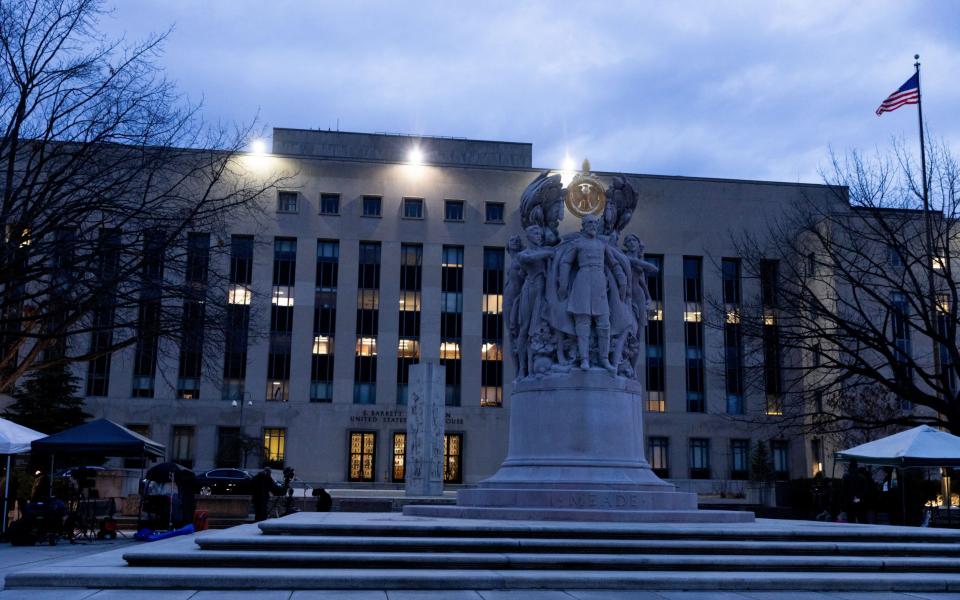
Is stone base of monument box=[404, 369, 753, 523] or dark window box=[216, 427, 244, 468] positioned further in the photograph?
dark window box=[216, 427, 244, 468]

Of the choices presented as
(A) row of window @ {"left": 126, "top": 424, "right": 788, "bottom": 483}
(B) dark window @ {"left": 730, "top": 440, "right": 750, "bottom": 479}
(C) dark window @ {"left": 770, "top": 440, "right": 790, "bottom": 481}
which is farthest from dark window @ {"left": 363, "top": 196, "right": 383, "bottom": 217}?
(C) dark window @ {"left": 770, "top": 440, "right": 790, "bottom": 481}

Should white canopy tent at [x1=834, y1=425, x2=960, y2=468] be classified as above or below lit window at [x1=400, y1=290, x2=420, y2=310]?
below

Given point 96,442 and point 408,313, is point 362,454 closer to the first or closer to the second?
point 408,313

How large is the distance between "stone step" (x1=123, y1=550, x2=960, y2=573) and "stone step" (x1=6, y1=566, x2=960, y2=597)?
184mm

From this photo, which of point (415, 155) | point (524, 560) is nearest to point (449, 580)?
point (524, 560)

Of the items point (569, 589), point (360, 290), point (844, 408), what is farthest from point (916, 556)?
point (360, 290)

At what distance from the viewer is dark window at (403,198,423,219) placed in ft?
202

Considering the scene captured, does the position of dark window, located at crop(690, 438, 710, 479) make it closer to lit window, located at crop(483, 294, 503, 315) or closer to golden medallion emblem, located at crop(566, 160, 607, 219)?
lit window, located at crop(483, 294, 503, 315)

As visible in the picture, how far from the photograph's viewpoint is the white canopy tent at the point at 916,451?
67.8 ft

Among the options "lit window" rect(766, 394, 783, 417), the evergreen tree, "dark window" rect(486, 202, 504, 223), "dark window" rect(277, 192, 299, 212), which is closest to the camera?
the evergreen tree

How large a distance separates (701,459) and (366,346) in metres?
24.2

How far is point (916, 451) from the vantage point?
2086 cm

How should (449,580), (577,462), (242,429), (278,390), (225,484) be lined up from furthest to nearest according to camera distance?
1. (278,390)
2. (242,429)
3. (225,484)
4. (577,462)
5. (449,580)

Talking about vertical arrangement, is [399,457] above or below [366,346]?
below
